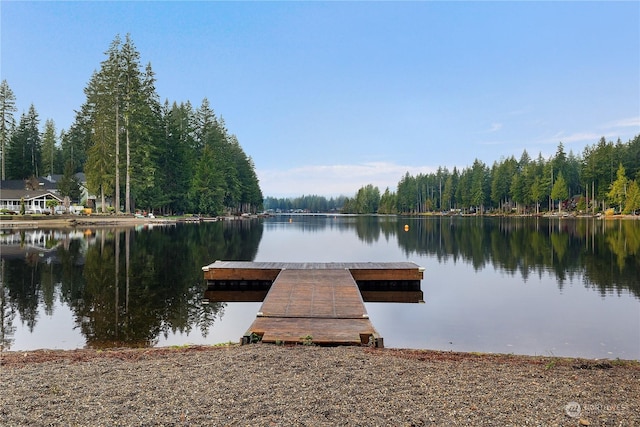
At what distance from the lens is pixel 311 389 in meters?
5.15

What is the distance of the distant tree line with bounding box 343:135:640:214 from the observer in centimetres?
8438

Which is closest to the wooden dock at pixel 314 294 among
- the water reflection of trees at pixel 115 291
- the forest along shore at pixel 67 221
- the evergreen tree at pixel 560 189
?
the water reflection of trees at pixel 115 291

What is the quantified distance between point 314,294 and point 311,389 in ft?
20.4

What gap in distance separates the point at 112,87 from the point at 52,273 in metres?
43.5

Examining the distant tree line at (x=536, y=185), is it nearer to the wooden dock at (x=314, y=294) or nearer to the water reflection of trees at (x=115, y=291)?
the wooden dock at (x=314, y=294)

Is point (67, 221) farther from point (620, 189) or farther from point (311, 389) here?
point (620, 189)

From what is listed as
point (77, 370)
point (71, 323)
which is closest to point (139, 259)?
point (71, 323)

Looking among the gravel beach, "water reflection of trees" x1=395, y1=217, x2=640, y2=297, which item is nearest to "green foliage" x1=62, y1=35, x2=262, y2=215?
"water reflection of trees" x1=395, y1=217, x2=640, y2=297

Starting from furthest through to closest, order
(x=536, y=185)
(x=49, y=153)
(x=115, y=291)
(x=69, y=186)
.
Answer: (x=536, y=185) < (x=49, y=153) < (x=69, y=186) < (x=115, y=291)

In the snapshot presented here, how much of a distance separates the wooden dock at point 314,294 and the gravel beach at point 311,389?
2.49 feet

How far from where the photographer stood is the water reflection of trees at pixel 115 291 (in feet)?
32.1

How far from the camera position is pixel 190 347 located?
26.2 feet

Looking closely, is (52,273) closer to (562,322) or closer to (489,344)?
(489,344)

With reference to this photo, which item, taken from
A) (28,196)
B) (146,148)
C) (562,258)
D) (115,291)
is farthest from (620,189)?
(28,196)
